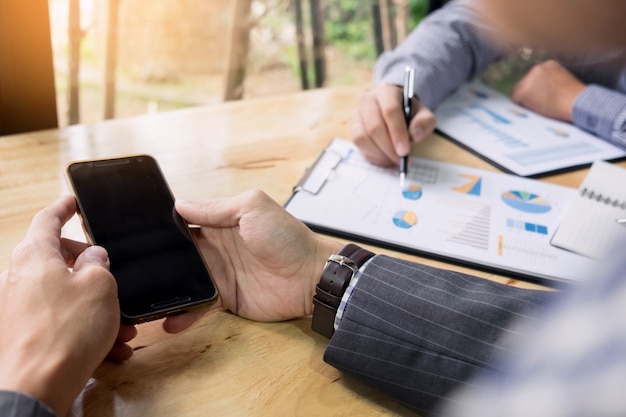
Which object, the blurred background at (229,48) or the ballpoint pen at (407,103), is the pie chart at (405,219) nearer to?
the ballpoint pen at (407,103)

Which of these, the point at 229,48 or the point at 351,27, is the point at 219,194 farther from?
the point at 351,27

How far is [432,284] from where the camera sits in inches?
28.1

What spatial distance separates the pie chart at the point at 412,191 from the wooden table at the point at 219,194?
135 mm

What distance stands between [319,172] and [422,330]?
1.31ft

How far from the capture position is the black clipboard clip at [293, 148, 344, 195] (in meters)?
0.97

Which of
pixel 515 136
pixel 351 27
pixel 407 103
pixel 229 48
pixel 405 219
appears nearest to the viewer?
pixel 405 219

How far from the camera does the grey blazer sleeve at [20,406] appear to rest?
51 centimetres

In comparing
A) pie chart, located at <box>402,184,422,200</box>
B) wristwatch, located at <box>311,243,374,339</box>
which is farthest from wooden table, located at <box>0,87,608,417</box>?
pie chart, located at <box>402,184,422,200</box>

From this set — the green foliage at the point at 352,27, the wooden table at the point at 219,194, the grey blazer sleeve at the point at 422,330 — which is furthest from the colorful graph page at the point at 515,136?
the green foliage at the point at 352,27

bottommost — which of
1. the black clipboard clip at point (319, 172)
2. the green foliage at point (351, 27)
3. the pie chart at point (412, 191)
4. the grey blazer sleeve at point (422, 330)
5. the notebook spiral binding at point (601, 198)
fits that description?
the grey blazer sleeve at point (422, 330)

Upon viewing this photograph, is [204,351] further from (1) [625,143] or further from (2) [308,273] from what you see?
(1) [625,143]

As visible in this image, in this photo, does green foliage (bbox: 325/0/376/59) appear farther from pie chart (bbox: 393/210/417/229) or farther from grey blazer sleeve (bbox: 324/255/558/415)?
grey blazer sleeve (bbox: 324/255/558/415)

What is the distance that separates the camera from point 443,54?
4.37 ft

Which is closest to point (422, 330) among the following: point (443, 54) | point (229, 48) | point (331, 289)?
point (331, 289)
